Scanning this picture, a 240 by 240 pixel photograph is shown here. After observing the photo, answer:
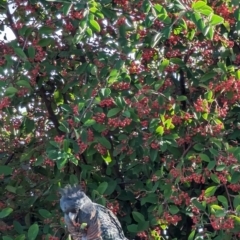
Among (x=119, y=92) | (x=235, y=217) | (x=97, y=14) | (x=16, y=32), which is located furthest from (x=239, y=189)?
(x=16, y=32)

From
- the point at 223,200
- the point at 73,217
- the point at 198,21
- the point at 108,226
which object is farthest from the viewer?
the point at 223,200

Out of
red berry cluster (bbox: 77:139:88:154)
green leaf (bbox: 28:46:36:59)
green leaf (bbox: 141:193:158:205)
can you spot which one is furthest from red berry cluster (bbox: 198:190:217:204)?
green leaf (bbox: 28:46:36:59)

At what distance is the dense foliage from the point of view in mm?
4168

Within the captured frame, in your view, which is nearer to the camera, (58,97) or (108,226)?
(108,226)

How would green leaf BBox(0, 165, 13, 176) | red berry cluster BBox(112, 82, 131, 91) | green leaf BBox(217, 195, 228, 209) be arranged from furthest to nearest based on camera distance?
green leaf BBox(0, 165, 13, 176), red berry cluster BBox(112, 82, 131, 91), green leaf BBox(217, 195, 228, 209)

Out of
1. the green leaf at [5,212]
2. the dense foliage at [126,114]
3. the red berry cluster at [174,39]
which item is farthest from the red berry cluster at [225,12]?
the green leaf at [5,212]

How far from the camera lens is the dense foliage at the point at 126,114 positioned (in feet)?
13.7

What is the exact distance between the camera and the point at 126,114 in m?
4.08

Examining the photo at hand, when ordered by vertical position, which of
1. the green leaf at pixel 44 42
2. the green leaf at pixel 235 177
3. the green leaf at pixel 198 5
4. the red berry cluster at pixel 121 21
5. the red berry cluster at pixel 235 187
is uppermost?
the green leaf at pixel 44 42

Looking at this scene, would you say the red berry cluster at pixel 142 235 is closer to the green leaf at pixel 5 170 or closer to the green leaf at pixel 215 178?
the green leaf at pixel 215 178

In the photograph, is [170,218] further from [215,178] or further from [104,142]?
[104,142]

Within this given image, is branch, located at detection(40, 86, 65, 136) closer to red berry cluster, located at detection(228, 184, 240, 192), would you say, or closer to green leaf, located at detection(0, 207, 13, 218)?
green leaf, located at detection(0, 207, 13, 218)

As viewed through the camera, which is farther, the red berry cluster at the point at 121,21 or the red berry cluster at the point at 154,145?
the red berry cluster at the point at 121,21

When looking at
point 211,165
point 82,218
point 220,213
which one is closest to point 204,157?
point 211,165
